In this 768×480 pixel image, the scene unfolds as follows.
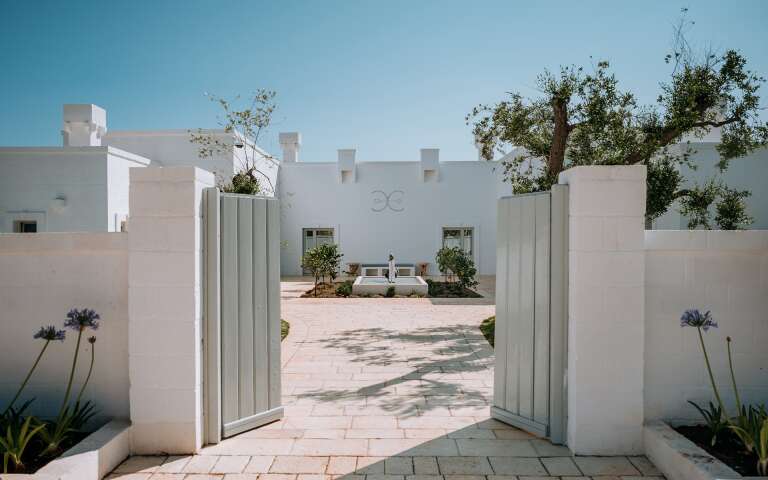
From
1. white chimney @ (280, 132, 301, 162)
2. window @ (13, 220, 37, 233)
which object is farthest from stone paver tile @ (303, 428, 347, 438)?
white chimney @ (280, 132, 301, 162)

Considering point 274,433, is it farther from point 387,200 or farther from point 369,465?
point 387,200

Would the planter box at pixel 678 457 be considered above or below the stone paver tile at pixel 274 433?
above

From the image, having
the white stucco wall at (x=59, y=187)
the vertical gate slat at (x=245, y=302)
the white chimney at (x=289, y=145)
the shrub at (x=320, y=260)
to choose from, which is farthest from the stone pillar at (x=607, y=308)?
the white chimney at (x=289, y=145)

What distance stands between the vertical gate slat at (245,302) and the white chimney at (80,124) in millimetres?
13481

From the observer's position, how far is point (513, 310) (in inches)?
135

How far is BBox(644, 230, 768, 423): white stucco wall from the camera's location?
9.99 feet

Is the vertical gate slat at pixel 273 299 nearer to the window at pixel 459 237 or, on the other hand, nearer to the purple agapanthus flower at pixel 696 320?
the purple agapanthus flower at pixel 696 320

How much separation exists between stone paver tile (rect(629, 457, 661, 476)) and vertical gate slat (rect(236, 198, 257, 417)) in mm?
2638

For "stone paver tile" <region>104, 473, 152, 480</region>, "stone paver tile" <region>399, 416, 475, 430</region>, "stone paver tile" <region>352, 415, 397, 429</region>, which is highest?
"stone paver tile" <region>104, 473, 152, 480</region>

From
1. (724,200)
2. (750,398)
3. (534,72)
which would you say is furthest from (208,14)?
(724,200)

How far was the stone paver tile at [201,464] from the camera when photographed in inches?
108

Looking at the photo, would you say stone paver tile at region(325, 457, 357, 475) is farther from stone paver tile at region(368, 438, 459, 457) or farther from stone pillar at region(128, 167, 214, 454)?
stone pillar at region(128, 167, 214, 454)

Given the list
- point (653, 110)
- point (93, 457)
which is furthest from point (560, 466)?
point (653, 110)

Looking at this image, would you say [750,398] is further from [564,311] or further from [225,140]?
[225,140]
